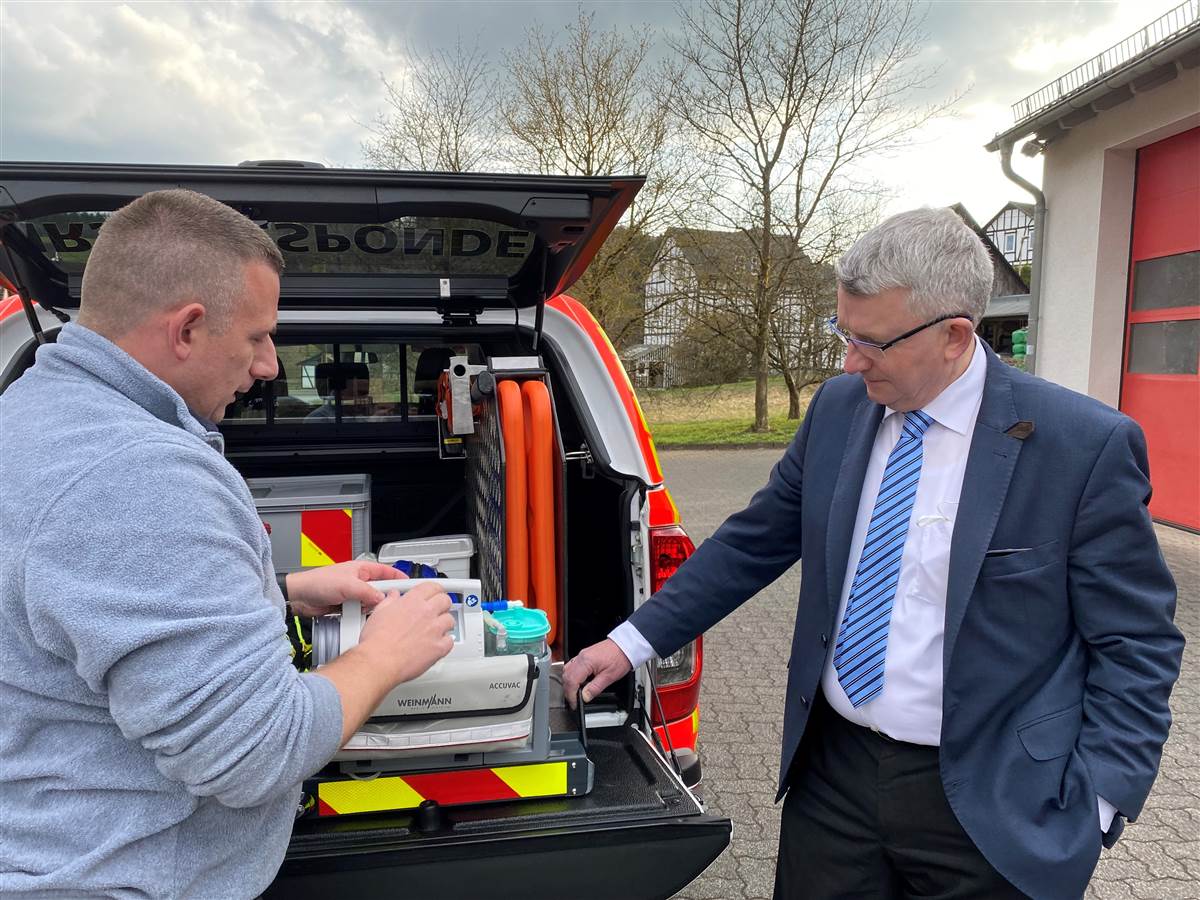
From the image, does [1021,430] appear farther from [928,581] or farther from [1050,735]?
[1050,735]

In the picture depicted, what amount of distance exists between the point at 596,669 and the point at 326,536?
1.50m

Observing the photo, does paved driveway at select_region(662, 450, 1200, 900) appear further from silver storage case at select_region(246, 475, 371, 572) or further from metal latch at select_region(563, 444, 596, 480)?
silver storage case at select_region(246, 475, 371, 572)

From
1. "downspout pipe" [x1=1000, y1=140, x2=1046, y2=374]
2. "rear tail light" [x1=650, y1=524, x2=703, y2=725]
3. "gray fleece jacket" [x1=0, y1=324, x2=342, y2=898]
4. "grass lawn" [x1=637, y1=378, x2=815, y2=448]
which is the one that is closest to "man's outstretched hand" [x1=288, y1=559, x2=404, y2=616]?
"gray fleece jacket" [x1=0, y1=324, x2=342, y2=898]

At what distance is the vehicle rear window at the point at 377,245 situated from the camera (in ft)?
7.22

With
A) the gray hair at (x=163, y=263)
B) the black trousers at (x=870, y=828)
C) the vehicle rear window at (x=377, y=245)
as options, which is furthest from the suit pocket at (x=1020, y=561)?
the vehicle rear window at (x=377, y=245)

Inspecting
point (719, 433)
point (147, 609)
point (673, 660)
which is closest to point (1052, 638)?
point (673, 660)

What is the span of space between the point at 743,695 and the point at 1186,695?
230 cm

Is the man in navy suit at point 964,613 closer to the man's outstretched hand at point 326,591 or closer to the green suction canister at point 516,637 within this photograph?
the green suction canister at point 516,637

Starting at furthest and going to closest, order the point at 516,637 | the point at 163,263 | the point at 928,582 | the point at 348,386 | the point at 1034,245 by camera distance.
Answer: the point at 1034,245 < the point at 348,386 < the point at 516,637 < the point at 928,582 < the point at 163,263

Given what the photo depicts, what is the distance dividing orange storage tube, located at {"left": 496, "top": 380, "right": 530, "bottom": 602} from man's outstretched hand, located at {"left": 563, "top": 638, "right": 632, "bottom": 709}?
0.46 m

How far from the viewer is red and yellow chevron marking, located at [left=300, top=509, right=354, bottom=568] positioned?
310cm

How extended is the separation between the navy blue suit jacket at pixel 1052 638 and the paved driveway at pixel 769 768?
1.56 m

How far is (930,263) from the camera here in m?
1.57

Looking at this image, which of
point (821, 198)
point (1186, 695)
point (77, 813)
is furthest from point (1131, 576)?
point (821, 198)
